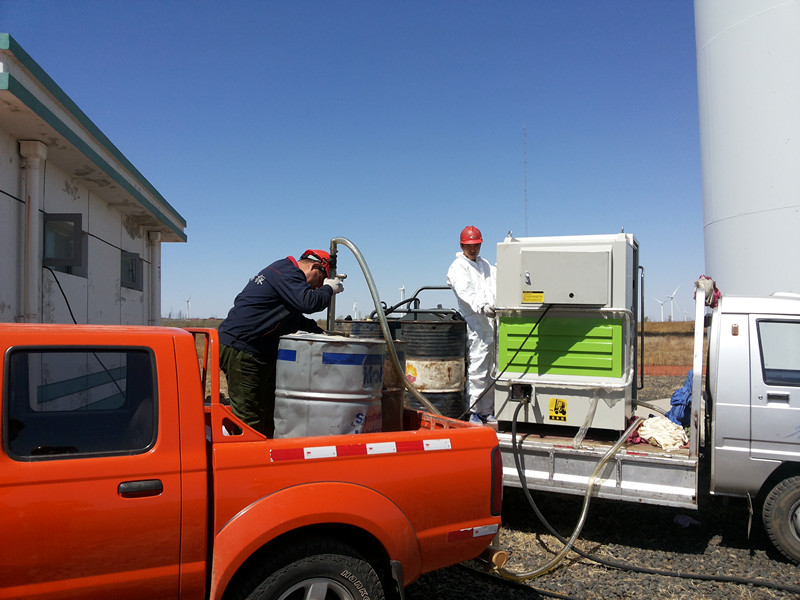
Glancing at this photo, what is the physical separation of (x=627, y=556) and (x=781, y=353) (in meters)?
2.01

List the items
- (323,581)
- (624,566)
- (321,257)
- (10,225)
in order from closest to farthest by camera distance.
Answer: (323,581) → (624,566) → (321,257) → (10,225)

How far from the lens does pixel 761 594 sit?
13.4ft

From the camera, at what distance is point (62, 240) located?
24.2 feet

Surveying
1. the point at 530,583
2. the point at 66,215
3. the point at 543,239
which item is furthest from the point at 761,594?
the point at 66,215

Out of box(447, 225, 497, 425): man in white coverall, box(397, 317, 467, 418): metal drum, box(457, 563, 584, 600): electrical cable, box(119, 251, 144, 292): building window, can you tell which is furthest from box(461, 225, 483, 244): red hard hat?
box(119, 251, 144, 292): building window

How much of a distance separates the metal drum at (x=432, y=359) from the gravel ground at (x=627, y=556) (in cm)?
118

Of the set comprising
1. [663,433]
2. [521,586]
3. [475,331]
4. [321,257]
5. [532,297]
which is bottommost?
[521,586]

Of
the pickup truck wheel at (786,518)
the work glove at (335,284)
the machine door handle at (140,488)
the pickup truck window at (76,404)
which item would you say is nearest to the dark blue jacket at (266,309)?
the work glove at (335,284)

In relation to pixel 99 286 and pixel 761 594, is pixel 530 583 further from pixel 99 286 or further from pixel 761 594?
pixel 99 286

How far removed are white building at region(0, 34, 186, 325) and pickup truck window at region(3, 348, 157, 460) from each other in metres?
3.45

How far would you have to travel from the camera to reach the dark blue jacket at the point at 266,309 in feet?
13.8

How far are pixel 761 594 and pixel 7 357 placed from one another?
477 centimetres

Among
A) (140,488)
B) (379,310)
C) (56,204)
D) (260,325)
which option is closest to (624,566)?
(379,310)

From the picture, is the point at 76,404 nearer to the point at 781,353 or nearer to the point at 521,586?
the point at 521,586
